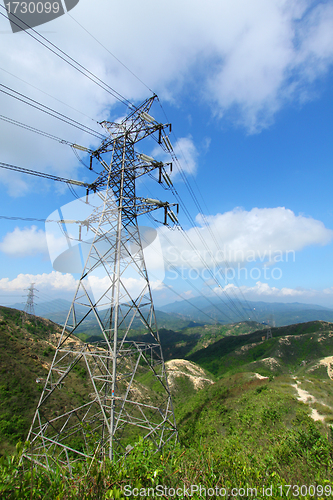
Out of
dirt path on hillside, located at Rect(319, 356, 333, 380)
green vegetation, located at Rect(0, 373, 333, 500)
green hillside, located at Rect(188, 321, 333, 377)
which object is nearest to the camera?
green vegetation, located at Rect(0, 373, 333, 500)

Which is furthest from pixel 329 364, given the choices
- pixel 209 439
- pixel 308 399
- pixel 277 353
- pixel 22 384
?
pixel 22 384

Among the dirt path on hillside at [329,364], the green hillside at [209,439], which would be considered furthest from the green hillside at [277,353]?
the dirt path on hillside at [329,364]

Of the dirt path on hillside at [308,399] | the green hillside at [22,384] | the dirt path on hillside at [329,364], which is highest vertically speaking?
the green hillside at [22,384]

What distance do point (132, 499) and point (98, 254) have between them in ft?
34.1

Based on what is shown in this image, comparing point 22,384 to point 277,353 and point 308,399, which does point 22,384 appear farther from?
point 277,353

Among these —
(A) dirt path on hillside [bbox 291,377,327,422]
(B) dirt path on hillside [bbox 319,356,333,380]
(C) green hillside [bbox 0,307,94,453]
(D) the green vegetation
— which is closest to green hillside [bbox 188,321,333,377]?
(B) dirt path on hillside [bbox 319,356,333,380]

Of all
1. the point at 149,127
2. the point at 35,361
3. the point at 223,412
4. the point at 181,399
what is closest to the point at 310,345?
the point at 181,399

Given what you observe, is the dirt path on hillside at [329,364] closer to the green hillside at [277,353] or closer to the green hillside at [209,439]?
the green hillside at [209,439]

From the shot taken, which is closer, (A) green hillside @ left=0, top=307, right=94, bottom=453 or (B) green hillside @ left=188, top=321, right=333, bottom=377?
(A) green hillside @ left=0, top=307, right=94, bottom=453

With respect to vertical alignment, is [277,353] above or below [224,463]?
below

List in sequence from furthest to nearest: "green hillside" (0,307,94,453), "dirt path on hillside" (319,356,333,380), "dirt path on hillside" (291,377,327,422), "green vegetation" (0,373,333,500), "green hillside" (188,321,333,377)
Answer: "green hillside" (188,321,333,377) < "dirt path on hillside" (319,356,333,380) < "dirt path on hillside" (291,377,327,422) < "green hillside" (0,307,94,453) < "green vegetation" (0,373,333,500)

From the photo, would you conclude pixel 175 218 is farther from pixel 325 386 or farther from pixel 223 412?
pixel 325 386

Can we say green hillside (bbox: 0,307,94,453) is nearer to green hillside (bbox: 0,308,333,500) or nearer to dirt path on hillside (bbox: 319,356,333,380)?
green hillside (bbox: 0,308,333,500)

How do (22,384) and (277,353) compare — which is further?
(277,353)
